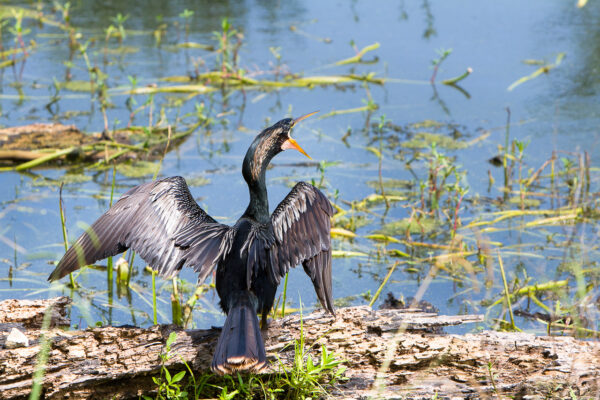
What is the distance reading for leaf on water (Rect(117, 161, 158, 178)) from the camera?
5.33 meters

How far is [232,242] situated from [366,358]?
0.71m

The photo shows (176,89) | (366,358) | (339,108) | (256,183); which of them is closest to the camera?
(366,358)

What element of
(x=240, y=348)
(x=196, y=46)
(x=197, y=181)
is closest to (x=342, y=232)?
(x=197, y=181)

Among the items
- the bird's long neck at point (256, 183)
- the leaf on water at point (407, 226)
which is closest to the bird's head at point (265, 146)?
the bird's long neck at point (256, 183)

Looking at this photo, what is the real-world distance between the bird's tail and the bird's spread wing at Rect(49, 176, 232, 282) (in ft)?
1.14

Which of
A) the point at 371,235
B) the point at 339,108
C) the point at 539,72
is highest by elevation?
the point at 539,72

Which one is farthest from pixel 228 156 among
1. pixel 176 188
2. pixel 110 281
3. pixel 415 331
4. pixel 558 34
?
pixel 558 34

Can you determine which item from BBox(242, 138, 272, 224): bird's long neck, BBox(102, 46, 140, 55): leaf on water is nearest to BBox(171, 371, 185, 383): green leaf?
BBox(242, 138, 272, 224): bird's long neck

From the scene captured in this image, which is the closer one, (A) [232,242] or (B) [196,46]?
(A) [232,242]

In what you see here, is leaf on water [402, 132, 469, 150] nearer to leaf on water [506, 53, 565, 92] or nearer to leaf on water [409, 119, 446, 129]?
leaf on water [409, 119, 446, 129]

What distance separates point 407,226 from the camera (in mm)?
4668

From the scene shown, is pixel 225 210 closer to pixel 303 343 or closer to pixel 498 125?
pixel 303 343

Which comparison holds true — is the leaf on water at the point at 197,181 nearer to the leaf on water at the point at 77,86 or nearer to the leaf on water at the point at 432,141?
the leaf on water at the point at 432,141

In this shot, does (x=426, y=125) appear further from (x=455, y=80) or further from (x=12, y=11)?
(x=12, y=11)
